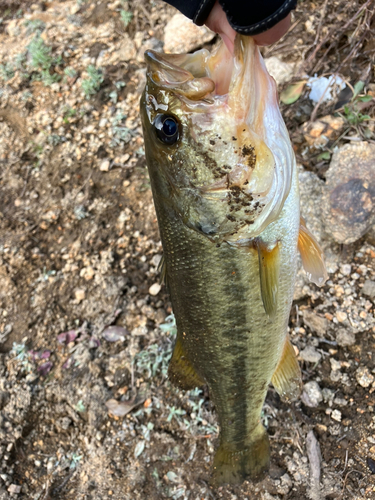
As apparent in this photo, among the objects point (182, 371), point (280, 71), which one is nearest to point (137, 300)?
point (182, 371)

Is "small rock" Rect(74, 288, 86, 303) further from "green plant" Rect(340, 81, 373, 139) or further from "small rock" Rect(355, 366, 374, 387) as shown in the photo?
"green plant" Rect(340, 81, 373, 139)

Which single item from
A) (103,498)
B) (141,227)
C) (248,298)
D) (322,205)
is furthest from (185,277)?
(103,498)

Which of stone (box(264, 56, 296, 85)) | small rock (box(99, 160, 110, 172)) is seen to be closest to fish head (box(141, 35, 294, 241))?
stone (box(264, 56, 296, 85))

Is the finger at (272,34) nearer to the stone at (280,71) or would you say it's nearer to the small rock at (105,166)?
the stone at (280,71)

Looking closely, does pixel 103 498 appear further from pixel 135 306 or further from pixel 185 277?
pixel 185 277

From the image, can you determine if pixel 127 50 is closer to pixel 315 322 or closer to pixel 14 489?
pixel 315 322

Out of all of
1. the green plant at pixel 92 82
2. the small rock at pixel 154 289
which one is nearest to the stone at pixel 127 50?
the green plant at pixel 92 82
